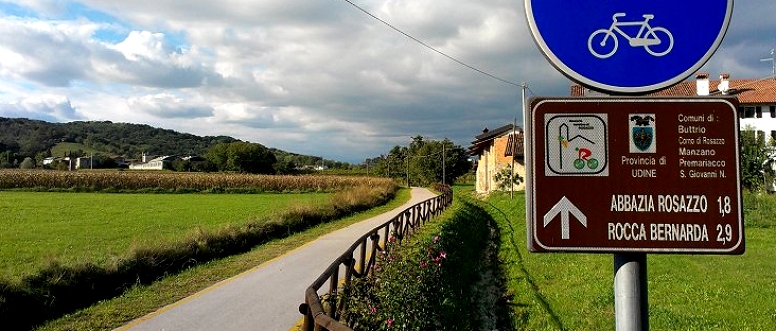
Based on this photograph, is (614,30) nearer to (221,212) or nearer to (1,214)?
(221,212)

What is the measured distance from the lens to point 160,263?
12.2m

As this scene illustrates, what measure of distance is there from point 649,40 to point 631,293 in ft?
2.42

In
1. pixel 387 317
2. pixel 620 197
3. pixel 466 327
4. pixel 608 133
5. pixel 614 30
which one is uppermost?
pixel 614 30

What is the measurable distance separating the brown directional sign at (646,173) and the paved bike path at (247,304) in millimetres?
6453

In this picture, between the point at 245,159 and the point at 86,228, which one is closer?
the point at 86,228

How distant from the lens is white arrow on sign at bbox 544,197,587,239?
1.60m

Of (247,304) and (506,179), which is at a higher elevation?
(506,179)

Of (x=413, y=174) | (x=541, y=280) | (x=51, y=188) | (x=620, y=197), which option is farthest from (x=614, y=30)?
(x=413, y=174)

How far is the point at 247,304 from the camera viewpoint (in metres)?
8.80

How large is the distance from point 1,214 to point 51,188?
23887 millimetres

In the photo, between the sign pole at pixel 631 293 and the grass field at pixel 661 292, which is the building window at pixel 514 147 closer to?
the grass field at pixel 661 292

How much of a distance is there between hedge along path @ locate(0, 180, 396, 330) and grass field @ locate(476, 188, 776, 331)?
25.3 feet

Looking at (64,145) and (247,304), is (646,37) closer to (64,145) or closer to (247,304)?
(247,304)

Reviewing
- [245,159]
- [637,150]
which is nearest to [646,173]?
[637,150]
